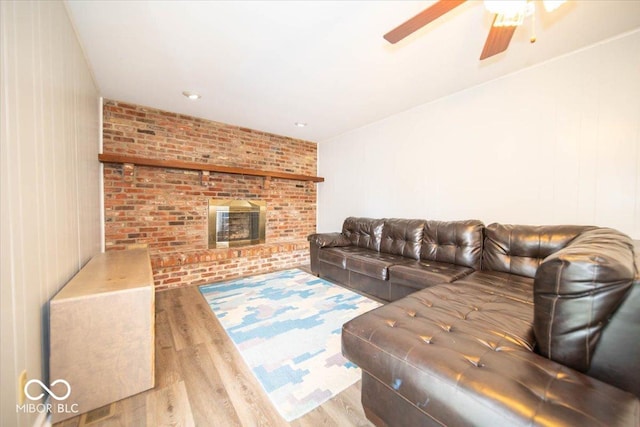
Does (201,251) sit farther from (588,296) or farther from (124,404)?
(588,296)

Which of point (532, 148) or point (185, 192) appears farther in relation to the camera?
point (185, 192)

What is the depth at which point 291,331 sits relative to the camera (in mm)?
2018

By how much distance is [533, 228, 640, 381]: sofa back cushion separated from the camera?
735 millimetres

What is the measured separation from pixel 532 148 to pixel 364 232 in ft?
6.75

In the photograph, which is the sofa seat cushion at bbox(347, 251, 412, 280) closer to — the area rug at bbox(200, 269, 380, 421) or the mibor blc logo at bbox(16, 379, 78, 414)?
the area rug at bbox(200, 269, 380, 421)

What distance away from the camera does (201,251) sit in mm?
3330

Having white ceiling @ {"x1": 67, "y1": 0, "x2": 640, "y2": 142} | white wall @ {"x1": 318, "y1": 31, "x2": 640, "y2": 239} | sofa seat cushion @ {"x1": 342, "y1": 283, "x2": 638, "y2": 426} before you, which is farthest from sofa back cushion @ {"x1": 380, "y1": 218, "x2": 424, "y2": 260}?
white ceiling @ {"x1": 67, "y1": 0, "x2": 640, "y2": 142}

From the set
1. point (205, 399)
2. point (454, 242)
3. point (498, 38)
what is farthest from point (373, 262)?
point (498, 38)

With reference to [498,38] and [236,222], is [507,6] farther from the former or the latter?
[236,222]

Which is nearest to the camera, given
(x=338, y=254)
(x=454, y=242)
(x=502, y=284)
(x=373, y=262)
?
(x=502, y=284)

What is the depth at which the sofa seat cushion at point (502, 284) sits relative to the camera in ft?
5.21

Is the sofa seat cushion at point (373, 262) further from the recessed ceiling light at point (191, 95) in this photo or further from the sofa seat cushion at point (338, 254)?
the recessed ceiling light at point (191, 95)

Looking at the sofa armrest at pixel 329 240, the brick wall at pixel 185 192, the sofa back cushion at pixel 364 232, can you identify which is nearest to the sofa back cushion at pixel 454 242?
the sofa back cushion at pixel 364 232

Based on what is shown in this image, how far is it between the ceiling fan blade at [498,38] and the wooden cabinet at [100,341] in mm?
2563
